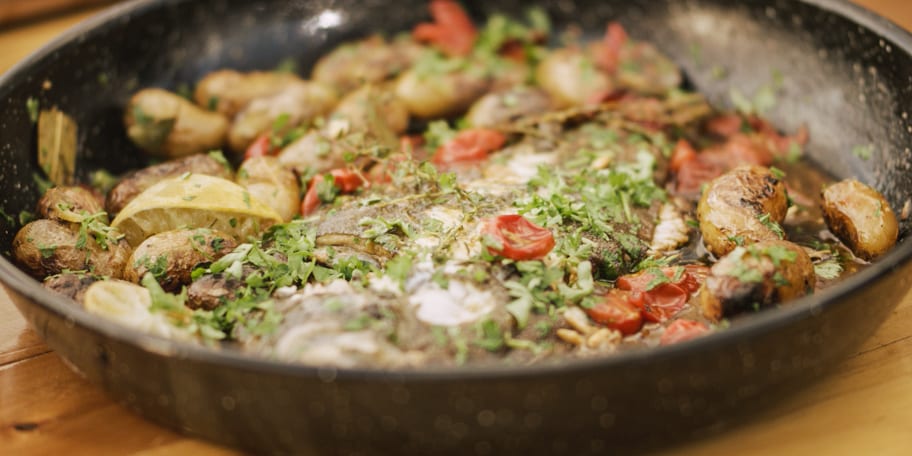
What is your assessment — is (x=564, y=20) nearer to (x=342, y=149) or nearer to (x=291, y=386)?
(x=342, y=149)

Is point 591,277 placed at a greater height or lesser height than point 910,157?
lesser

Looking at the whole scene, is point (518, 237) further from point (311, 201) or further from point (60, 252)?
point (60, 252)

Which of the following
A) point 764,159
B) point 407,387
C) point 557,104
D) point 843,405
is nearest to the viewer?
point 407,387

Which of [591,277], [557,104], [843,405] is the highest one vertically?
[557,104]

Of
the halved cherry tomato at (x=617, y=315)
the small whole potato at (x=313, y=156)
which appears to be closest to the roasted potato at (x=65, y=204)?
the small whole potato at (x=313, y=156)

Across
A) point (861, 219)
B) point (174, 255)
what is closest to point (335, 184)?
point (174, 255)

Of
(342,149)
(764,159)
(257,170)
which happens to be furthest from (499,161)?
(764,159)
